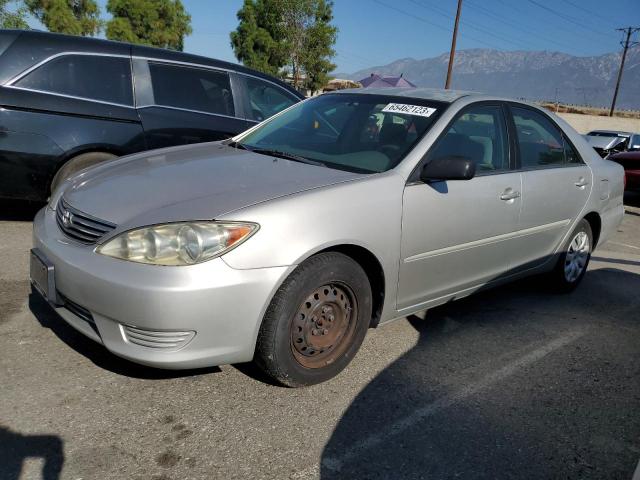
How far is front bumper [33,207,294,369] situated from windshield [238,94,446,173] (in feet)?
3.39

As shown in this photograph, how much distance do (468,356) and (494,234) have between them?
0.78m

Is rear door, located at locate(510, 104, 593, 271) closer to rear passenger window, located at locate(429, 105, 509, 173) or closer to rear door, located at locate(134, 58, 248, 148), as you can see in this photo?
rear passenger window, located at locate(429, 105, 509, 173)

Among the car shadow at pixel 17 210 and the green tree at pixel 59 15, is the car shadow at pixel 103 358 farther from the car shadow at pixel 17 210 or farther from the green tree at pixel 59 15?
the green tree at pixel 59 15

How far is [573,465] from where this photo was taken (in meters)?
2.38

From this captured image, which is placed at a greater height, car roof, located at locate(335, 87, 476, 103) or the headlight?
car roof, located at locate(335, 87, 476, 103)

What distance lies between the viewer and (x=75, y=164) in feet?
16.0

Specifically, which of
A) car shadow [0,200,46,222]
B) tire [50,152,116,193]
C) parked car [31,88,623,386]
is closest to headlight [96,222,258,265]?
parked car [31,88,623,386]

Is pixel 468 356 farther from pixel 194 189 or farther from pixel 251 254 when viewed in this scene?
pixel 194 189

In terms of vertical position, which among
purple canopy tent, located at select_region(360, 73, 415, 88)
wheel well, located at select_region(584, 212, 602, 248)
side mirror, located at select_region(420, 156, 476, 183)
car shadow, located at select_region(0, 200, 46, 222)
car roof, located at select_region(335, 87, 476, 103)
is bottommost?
car shadow, located at select_region(0, 200, 46, 222)

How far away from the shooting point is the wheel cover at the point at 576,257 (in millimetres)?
4547

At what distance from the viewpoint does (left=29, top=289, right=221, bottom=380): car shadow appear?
2803 millimetres

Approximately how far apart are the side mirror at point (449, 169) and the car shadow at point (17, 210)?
416 cm

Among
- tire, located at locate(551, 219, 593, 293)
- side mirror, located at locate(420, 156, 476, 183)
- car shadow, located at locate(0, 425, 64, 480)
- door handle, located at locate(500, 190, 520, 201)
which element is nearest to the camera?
car shadow, located at locate(0, 425, 64, 480)

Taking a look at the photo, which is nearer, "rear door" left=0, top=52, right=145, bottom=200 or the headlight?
the headlight
